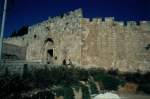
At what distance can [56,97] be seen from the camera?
13.3m

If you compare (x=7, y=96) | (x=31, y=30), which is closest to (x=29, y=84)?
(x=7, y=96)

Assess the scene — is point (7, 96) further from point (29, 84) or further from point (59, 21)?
point (59, 21)

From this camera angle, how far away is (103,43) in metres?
24.4

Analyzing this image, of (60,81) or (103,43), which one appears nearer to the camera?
(60,81)

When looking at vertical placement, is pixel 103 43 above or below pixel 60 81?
above

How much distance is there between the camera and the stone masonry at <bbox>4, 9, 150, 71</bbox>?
23.9 m

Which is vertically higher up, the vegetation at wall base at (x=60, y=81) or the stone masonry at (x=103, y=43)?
the stone masonry at (x=103, y=43)

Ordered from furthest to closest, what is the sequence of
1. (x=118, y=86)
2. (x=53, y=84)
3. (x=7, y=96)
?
(x=118, y=86) → (x=53, y=84) → (x=7, y=96)

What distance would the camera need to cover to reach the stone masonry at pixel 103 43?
2389 cm

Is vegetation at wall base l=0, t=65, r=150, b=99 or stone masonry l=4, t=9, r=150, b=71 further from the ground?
stone masonry l=4, t=9, r=150, b=71

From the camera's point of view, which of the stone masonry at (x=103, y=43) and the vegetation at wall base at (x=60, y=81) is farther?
the stone masonry at (x=103, y=43)

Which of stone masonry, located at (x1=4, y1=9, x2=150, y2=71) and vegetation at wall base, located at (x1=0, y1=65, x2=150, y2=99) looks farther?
stone masonry, located at (x1=4, y1=9, x2=150, y2=71)

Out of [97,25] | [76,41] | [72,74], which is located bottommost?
[72,74]

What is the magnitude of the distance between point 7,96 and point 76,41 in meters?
13.6
